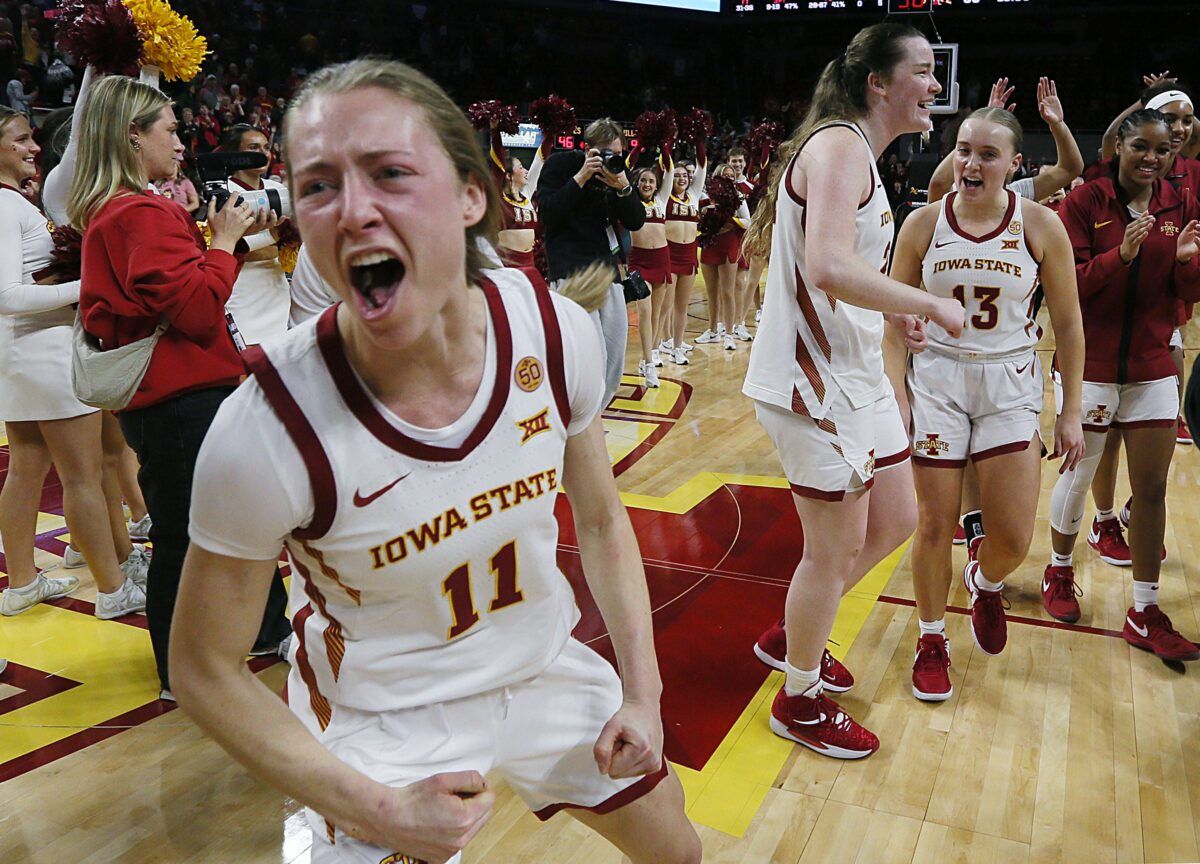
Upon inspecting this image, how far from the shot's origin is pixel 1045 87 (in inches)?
157

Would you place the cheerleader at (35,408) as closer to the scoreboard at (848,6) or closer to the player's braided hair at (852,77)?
the player's braided hair at (852,77)

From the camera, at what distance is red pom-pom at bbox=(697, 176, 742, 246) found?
883 centimetres

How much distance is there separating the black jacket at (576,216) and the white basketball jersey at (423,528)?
3.92m

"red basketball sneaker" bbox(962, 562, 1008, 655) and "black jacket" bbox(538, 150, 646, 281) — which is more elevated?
"black jacket" bbox(538, 150, 646, 281)

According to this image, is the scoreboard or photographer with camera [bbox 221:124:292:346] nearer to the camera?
photographer with camera [bbox 221:124:292:346]

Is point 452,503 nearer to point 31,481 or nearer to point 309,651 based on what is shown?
point 309,651

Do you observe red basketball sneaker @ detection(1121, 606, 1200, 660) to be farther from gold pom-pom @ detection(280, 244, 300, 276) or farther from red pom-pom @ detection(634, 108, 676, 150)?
red pom-pom @ detection(634, 108, 676, 150)

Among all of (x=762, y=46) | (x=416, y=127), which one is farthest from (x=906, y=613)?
(x=762, y=46)

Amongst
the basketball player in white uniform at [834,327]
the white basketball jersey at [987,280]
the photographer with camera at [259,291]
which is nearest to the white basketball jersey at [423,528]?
the basketball player in white uniform at [834,327]

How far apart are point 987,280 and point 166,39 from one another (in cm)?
272

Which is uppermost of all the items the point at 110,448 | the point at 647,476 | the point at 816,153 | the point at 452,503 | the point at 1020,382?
the point at 816,153

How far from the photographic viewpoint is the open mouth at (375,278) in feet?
3.82

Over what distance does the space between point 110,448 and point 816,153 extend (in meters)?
3.28

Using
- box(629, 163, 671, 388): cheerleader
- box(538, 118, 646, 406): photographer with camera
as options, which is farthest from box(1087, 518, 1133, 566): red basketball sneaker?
box(629, 163, 671, 388): cheerleader
